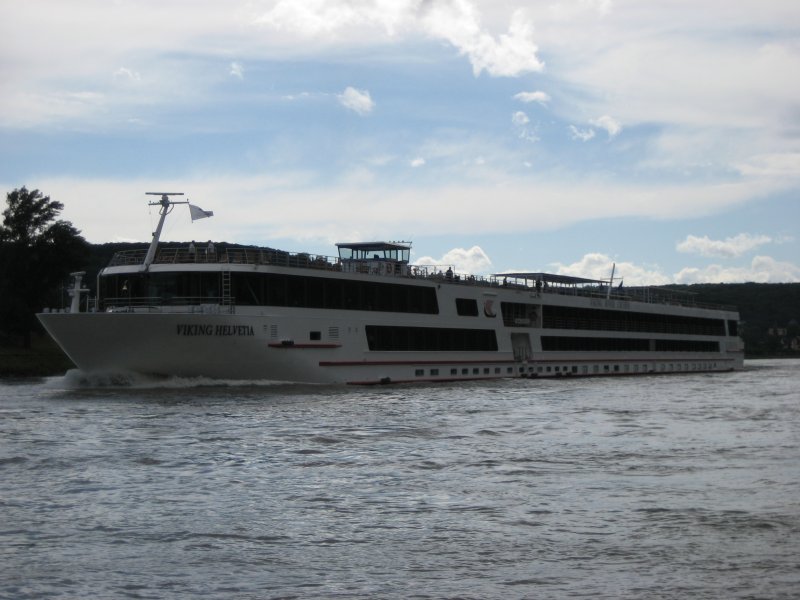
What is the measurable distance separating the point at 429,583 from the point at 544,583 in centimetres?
112

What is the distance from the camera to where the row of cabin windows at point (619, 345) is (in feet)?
179

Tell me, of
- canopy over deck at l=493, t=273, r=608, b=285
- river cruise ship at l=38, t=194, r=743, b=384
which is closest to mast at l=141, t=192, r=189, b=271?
river cruise ship at l=38, t=194, r=743, b=384

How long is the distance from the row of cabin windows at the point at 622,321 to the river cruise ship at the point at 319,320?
151 mm

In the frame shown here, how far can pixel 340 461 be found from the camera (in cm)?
1712

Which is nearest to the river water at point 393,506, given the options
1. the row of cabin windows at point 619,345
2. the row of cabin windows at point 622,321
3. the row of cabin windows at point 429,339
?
the row of cabin windows at point 429,339

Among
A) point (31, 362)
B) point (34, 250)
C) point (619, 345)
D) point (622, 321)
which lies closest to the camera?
point (31, 362)

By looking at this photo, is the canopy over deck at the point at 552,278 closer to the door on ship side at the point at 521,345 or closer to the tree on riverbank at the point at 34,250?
the door on ship side at the point at 521,345

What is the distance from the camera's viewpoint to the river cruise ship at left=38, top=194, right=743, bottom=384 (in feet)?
108

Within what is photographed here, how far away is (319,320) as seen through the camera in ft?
124

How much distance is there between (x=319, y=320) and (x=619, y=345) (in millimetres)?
29210

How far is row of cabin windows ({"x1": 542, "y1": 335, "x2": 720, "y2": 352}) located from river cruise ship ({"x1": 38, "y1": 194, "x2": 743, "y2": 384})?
15cm

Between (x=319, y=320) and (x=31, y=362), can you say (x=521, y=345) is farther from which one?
(x=31, y=362)

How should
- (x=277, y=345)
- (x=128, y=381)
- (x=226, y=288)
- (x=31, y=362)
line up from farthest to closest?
(x=31, y=362) < (x=277, y=345) < (x=226, y=288) < (x=128, y=381)

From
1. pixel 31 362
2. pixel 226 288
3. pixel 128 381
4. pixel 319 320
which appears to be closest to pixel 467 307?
pixel 319 320
